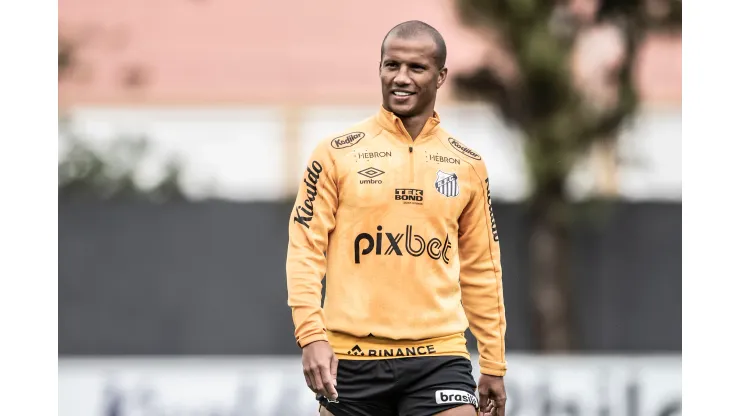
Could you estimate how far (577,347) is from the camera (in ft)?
44.4

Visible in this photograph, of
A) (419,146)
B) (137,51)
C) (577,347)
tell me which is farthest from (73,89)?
(419,146)

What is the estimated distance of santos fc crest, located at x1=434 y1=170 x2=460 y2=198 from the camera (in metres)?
4.51

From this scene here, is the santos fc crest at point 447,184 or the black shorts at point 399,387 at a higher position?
the santos fc crest at point 447,184

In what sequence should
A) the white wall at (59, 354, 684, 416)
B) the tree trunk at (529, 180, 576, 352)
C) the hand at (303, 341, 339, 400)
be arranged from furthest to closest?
the tree trunk at (529, 180, 576, 352), the white wall at (59, 354, 684, 416), the hand at (303, 341, 339, 400)

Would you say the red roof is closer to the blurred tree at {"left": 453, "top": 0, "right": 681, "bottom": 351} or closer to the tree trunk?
the blurred tree at {"left": 453, "top": 0, "right": 681, "bottom": 351}

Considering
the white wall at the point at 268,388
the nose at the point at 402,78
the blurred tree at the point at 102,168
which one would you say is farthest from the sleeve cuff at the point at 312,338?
the blurred tree at the point at 102,168

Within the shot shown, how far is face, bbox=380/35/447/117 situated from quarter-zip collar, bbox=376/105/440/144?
0.15 ft

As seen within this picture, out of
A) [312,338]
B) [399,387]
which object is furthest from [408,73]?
[399,387]

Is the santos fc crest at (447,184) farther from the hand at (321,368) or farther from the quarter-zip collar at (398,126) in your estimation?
the hand at (321,368)

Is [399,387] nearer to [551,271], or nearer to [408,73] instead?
[408,73]

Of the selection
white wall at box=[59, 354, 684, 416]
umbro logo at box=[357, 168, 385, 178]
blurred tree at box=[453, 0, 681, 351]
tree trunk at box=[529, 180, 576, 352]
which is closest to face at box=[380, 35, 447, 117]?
umbro logo at box=[357, 168, 385, 178]

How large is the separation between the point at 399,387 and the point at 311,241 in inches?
25.1

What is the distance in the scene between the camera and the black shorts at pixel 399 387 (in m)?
4.38

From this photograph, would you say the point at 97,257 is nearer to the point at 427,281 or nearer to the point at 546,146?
the point at 546,146
